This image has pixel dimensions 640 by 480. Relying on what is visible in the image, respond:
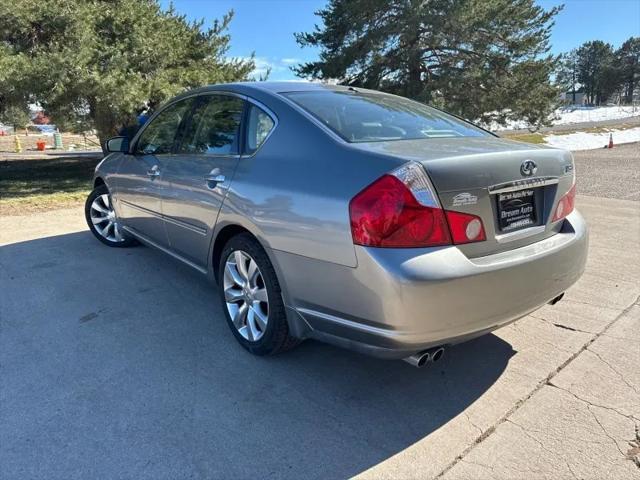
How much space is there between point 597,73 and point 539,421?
131m

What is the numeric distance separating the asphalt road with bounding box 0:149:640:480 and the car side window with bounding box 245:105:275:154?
1.33 m

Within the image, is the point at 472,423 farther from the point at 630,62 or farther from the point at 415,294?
the point at 630,62

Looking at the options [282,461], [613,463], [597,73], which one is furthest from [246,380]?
[597,73]

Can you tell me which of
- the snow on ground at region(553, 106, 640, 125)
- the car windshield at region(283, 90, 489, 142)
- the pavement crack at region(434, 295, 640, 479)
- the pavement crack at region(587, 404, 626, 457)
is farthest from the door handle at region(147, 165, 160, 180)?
the snow on ground at region(553, 106, 640, 125)

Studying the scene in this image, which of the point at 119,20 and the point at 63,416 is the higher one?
the point at 119,20

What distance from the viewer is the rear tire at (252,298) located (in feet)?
9.43

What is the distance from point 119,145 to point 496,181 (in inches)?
152

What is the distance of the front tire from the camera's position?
5371 millimetres

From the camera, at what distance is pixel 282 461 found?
7.34ft

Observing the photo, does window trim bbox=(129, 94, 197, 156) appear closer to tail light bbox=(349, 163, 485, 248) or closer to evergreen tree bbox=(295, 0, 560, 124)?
tail light bbox=(349, 163, 485, 248)

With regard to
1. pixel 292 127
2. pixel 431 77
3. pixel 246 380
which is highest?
Result: pixel 431 77

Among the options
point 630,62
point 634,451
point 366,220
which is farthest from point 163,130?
point 630,62

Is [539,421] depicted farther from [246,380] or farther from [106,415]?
[106,415]

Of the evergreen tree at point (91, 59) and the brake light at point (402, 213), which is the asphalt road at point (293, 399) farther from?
the evergreen tree at point (91, 59)
